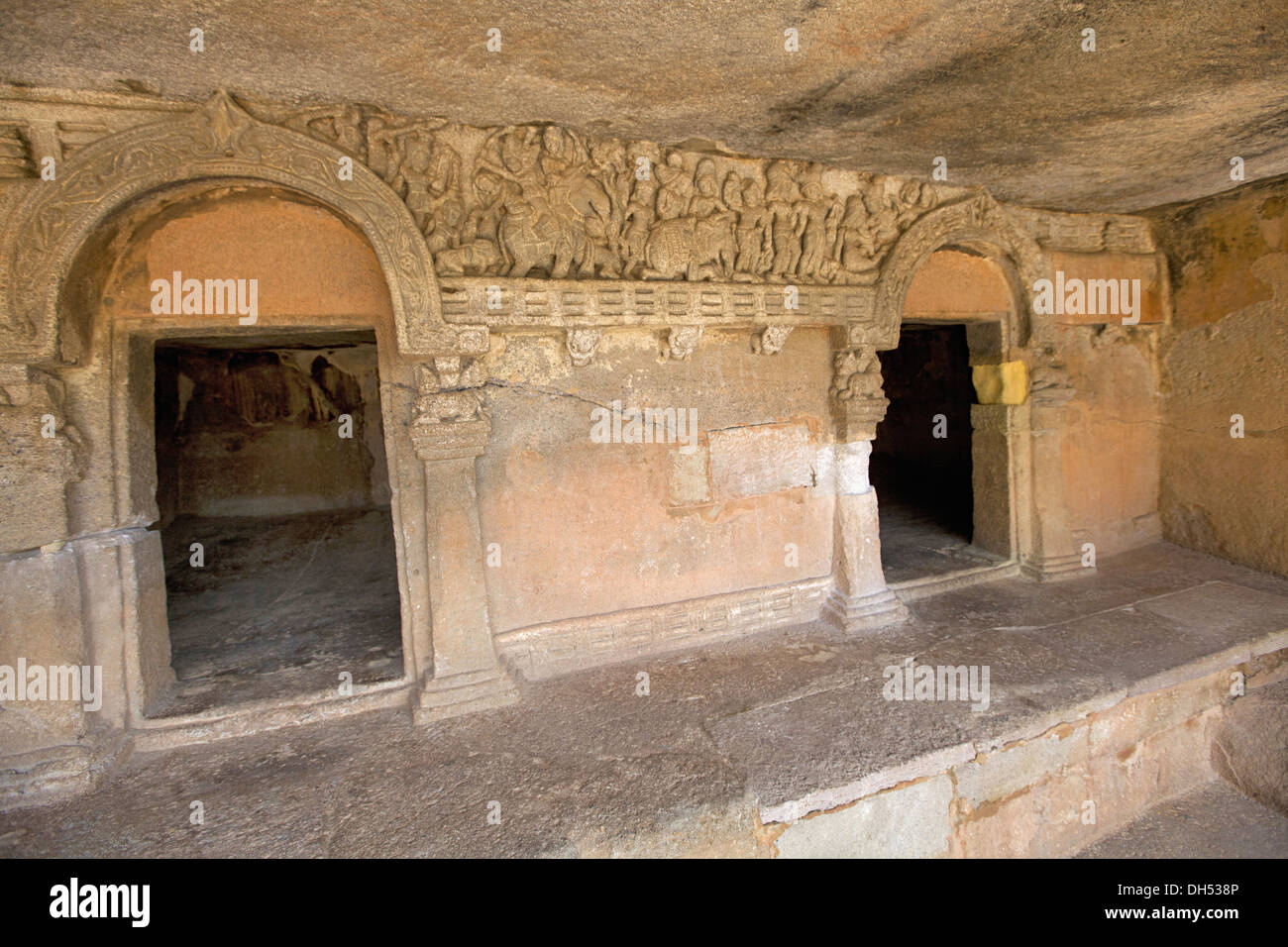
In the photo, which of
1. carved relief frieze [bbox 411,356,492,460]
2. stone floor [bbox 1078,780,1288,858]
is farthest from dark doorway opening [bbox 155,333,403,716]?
stone floor [bbox 1078,780,1288,858]

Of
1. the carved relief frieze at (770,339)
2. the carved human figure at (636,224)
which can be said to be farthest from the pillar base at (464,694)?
the carved relief frieze at (770,339)

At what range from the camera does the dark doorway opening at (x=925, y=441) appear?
7.07 meters

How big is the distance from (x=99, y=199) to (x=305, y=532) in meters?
4.86

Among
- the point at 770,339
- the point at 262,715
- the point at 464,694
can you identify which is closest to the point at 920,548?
the point at 770,339

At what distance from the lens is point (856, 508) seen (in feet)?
14.5

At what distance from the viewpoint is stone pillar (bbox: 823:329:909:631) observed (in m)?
4.31

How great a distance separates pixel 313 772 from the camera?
2971 mm

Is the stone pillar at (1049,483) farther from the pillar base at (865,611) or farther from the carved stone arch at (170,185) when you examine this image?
the carved stone arch at (170,185)

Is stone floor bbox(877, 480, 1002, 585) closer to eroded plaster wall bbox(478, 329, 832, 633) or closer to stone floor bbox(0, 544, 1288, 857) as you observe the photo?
stone floor bbox(0, 544, 1288, 857)

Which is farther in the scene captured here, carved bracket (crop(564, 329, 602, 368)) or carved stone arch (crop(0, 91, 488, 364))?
carved bracket (crop(564, 329, 602, 368))

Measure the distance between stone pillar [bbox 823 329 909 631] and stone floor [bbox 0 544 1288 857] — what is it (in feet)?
0.65

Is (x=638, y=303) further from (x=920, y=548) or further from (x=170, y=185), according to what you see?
(x=920, y=548)

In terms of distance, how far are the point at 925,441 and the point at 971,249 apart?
4372 mm

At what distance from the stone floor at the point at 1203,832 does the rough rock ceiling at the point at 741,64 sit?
400 cm
